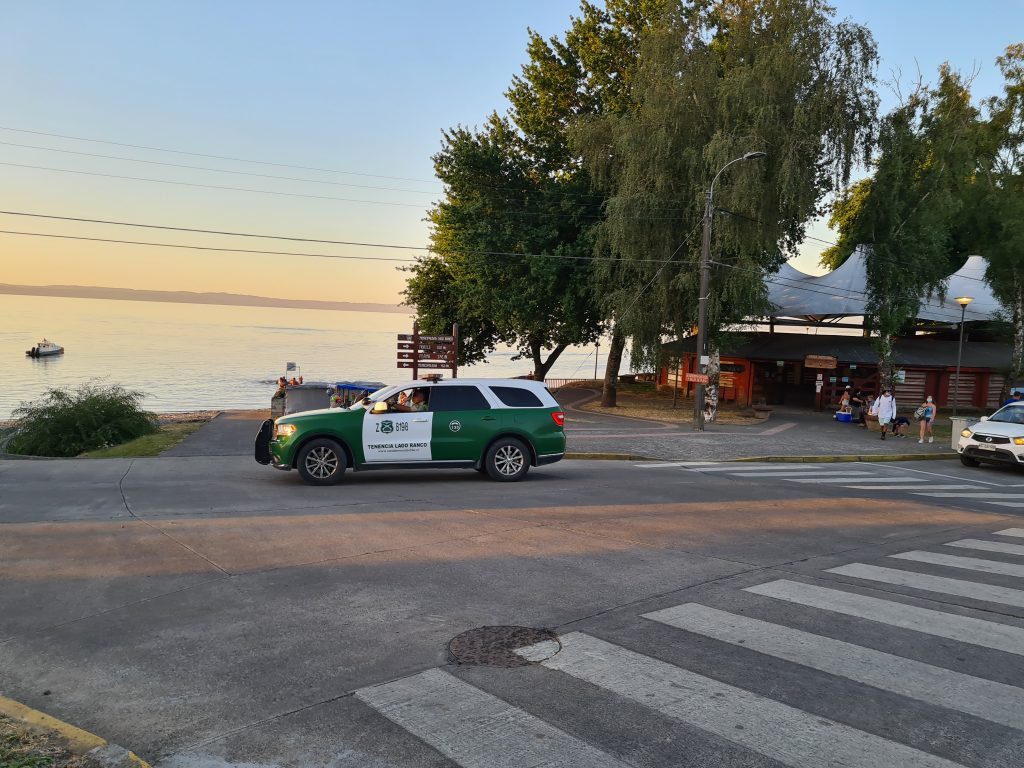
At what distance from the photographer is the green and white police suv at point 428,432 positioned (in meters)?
13.9

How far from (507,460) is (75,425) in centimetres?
1690

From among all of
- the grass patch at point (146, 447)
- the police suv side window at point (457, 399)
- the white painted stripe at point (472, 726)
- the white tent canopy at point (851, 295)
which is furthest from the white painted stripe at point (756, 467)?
the white tent canopy at point (851, 295)

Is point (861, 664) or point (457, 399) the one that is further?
point (457, 399)

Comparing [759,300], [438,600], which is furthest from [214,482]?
Answer: [759,300]

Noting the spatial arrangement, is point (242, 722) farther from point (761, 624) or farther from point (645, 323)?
point (645, 323)

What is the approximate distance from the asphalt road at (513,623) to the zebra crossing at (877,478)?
9.43 ft

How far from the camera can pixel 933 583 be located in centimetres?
822

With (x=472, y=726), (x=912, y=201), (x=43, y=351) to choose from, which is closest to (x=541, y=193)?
(x=912, y=201)

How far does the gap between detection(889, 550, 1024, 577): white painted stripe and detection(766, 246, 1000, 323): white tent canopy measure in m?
29.6

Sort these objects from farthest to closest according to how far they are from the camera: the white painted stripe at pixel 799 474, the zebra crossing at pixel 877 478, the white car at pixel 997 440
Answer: the white car at pixel 997 440, the white painted stripe at pixel 799 474, the zebra crossing at pixel 877 478

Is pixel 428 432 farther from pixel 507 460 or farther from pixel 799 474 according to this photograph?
pixel 799 474

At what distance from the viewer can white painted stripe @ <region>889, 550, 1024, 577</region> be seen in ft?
29.3

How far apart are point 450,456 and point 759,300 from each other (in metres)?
18.9

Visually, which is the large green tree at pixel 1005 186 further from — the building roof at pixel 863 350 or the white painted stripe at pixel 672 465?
the white painted stripe at pixel 672 465
